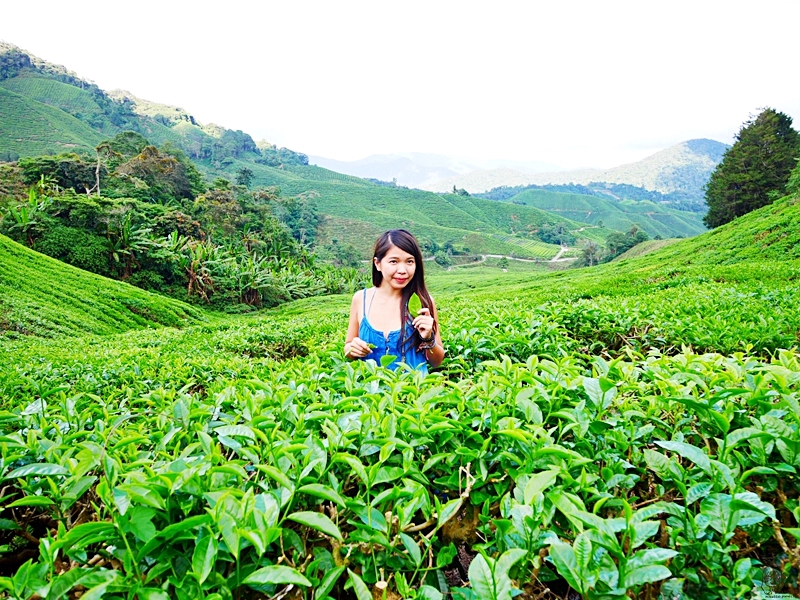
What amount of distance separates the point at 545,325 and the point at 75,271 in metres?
21.2

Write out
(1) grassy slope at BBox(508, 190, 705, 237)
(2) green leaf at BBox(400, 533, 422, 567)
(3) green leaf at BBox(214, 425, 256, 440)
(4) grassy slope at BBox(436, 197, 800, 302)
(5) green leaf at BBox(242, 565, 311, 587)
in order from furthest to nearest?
(1) grassy slope at BBox(508, 190, 705, 237) → (4) grassy slope at BBox(436, 197, 800, 302) → (3) green leaf at BBox(214, 425, 256, 440) → (2) green leaf at BBox(400, 533, 422, 567) → (5) green leaf at BBox(242, 565, 311, 587)

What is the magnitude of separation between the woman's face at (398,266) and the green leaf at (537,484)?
2133mm

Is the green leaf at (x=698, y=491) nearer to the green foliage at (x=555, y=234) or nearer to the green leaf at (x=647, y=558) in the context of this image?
the green leaf at (x=647, y=558)

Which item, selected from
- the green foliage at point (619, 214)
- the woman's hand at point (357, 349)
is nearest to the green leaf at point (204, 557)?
the woman's hand at point (357, 349)

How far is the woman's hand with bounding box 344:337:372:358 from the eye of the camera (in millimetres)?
2864

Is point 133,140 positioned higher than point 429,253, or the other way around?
point 133,140

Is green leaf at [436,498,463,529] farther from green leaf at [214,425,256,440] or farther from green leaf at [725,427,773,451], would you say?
green leaf at [725,427,773,451]

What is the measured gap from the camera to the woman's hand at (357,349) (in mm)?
2864

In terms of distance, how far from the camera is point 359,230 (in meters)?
80.4

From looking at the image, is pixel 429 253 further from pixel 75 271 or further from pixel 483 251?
pixel 75 271

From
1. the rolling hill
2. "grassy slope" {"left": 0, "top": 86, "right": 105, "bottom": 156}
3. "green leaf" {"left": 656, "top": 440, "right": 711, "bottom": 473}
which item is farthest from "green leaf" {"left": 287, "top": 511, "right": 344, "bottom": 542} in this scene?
"grassy slope" {"left": 0, "top": 86, "right": 105, "bottom": 156}

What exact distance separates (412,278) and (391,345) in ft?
1.58

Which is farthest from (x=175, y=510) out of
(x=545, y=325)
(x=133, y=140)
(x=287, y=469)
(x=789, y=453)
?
(x=133, y=140)

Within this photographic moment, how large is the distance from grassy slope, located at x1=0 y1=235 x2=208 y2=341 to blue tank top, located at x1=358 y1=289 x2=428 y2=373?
11284 millimetres
